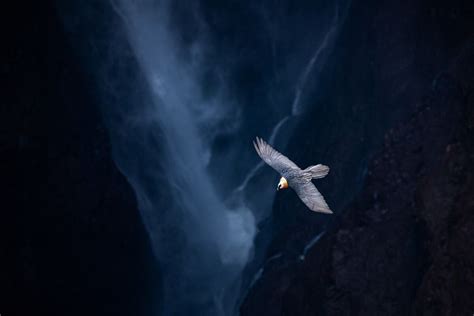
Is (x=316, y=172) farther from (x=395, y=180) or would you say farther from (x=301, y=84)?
(x=301, y=84)

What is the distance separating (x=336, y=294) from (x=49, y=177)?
212 inches

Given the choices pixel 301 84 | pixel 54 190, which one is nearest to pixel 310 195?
pixel 301 84

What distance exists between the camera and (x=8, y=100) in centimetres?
631

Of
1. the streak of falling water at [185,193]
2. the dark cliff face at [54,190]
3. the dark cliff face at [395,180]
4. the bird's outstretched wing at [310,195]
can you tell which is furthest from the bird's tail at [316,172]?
the dark cliff face at [54,190]

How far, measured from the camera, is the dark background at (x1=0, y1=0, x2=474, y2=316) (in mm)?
5373

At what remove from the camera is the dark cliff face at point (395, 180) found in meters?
5.13

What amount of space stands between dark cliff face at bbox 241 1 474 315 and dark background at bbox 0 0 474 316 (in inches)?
0.8

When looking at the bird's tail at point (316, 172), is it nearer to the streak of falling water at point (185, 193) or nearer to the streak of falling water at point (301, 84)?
the streak of falling water at point (301, 84)

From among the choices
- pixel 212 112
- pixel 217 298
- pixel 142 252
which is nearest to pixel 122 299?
pixel 142 252

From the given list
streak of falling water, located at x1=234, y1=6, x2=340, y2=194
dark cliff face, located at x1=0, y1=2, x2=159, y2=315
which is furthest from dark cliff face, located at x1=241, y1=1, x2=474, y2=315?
dark cliff face, located at x1=0, y1=2, x2=159, y2=315

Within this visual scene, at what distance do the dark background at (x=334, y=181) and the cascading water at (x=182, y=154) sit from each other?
0.43m

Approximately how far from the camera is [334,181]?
23.8 feet

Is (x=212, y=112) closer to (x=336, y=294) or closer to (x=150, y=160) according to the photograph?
(x=150, y=160)

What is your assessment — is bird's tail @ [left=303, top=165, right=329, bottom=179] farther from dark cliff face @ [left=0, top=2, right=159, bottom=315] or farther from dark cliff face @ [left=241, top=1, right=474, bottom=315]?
dark cliff face @ [left=0, top=2, right=159, bottom=315]
